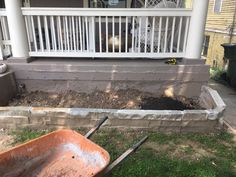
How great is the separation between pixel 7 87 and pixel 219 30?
11.0 meters

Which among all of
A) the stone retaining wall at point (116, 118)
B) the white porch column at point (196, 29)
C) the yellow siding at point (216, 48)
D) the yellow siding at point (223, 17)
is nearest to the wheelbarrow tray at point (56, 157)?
the stone retaining wall at point (116, 118)

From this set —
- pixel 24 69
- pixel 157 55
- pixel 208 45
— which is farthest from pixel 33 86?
pixel 208 45

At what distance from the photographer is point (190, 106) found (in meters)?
4.40

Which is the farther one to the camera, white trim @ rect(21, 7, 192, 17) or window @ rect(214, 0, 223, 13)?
window @ rect(214, 0, 223, 13)

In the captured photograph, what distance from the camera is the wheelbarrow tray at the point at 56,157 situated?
2234mm

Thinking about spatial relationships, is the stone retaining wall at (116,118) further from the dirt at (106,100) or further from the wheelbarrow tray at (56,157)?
the wheelbarrow tray at (56,157)

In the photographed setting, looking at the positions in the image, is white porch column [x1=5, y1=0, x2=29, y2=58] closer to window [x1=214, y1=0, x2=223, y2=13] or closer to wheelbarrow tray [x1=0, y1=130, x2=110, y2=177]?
wheelbarrow tray [x1=0, y1=130, x2=110, y2=177]

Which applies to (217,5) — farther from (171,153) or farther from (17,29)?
(171,153)

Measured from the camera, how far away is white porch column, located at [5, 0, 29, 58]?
4.23m

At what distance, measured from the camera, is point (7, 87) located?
14.4 ft

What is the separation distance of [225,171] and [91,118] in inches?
76.9

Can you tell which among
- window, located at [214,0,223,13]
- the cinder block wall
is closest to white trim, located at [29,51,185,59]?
the cinder block wall

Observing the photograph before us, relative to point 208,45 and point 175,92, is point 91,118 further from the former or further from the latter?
point 208,45

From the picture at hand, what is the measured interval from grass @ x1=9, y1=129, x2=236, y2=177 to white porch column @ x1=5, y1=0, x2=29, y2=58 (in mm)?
1724
